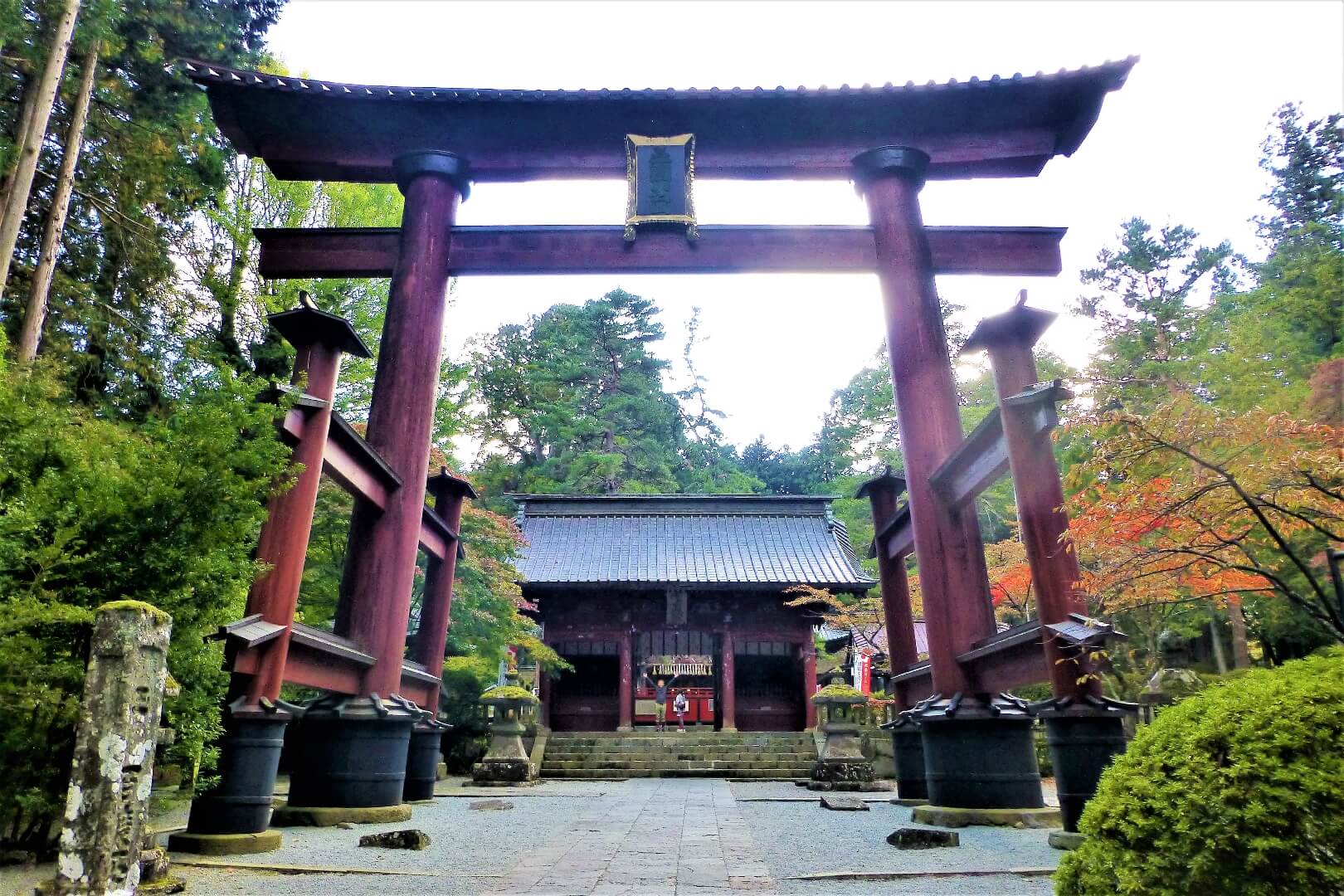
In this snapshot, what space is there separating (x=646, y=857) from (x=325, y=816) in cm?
296

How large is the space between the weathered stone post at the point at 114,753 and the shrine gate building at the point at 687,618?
14763mm

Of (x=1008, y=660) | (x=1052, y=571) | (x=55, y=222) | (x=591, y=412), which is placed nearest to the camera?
(x=1052, y=571)

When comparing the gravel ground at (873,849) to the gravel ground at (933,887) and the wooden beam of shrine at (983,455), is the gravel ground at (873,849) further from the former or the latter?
the wooden beam of shrine at (983,455)

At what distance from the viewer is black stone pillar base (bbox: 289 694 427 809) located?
249 inches

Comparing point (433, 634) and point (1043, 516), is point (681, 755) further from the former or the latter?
point (1043, 516)

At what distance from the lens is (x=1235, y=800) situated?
2080mm

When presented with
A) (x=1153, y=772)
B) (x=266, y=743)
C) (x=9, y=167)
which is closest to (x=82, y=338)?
(x=9, y=167)

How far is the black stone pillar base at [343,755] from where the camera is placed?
6336 millimetres

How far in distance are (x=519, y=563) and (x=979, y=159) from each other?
14461 mm

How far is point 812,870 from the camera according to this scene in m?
4.52

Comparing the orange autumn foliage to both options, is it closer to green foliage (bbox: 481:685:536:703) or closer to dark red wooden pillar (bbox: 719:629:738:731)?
green foliage (bbox: 481:685:536:703)

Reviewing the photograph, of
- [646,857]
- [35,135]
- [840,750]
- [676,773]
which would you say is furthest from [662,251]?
[676,773]

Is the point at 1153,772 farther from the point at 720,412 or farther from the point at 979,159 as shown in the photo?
the point at 720,412

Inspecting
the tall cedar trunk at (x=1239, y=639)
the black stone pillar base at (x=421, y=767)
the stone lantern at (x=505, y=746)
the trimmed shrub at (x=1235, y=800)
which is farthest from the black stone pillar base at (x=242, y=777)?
the tall cedar trunk at (x=1239, y=639)
